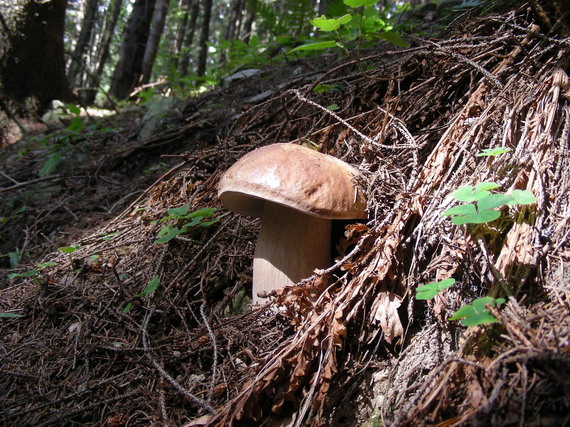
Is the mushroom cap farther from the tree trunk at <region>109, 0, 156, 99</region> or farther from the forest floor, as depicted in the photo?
the tree trunk at <region>109, 0, 156, 99</region>

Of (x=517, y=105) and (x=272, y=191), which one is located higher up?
(x=517, y=105)

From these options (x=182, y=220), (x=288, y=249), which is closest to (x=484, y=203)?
(x=288, y=249)

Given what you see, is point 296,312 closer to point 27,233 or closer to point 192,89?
point 27,233

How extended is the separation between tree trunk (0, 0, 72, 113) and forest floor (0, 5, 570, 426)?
15.5ft

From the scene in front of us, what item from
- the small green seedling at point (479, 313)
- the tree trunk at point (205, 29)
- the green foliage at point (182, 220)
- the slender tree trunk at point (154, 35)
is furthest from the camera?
the tree trunk at point (205, 29)

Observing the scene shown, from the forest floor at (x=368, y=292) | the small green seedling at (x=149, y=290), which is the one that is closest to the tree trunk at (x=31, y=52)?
the forest floor at (x=368, y=292)

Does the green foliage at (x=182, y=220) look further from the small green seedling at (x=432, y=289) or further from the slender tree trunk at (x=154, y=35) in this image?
the slender tree trunk at (x=154, y=35)

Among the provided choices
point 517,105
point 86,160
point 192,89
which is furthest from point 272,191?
point 192,89

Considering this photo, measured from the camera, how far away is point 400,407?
1373mm

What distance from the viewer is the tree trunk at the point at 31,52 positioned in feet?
19.6

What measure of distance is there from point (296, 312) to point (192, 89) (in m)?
6.59

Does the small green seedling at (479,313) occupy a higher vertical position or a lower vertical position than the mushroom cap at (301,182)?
lower

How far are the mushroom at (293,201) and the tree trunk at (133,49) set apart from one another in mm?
8280

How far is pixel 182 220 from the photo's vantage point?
269 cm
